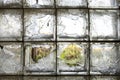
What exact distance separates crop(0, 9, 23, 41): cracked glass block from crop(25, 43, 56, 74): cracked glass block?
122 millimetres

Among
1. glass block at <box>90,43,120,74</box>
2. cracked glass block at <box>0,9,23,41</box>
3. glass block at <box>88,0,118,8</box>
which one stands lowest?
glass block at <box>90,43,120,74</box>

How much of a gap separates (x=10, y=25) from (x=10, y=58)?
20cm

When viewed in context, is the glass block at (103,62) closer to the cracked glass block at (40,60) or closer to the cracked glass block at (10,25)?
the cracked glass block at (40,60)

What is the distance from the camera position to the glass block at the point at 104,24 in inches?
48.1

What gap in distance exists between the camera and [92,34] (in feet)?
4.00

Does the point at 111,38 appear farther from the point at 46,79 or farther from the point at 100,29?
the point at 46,79

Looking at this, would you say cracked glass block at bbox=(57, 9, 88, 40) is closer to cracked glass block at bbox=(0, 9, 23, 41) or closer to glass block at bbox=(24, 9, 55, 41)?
glass block at bbox=(24, 9, 55, 41)

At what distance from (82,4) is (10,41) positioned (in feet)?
1.63

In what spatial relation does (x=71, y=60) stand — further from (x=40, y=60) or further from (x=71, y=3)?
(x=71, y=3)

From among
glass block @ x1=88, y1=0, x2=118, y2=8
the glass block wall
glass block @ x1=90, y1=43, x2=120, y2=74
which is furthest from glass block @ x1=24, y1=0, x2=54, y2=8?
glass block @ x1=90, y1=43, x2=120, y2=74

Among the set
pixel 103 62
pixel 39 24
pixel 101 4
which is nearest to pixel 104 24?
pixel 101 4

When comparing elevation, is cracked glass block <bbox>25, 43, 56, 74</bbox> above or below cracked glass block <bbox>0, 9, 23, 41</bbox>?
below

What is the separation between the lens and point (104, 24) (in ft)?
4.03

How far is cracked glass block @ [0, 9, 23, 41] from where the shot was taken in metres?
1.21
